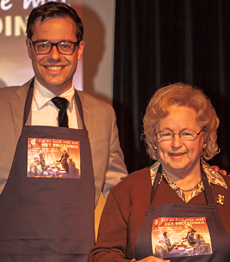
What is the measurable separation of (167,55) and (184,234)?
6.81 feet

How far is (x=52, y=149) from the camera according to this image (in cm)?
210

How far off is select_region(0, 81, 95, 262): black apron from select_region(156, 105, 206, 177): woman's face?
1.59ft

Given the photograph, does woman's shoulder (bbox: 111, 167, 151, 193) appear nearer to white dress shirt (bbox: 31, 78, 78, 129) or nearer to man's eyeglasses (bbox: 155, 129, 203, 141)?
man's eyeglasses (bbox: 155, 129, 203, 141)

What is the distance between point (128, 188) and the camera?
1.89 m

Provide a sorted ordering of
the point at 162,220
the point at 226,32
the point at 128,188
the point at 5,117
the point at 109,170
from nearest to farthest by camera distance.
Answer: the point at 162,220 < the point at 128,188 < the point at 5,117 < the point at 109,170 < the point at 226,32

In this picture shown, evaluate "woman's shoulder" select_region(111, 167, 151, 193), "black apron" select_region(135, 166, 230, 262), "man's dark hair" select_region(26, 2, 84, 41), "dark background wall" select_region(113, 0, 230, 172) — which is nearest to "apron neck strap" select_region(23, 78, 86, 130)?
"man's dark hair" select_region(26, 2, 84, 41)

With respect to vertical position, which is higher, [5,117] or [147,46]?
[147,46]

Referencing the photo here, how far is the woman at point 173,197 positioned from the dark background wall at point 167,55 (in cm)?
152

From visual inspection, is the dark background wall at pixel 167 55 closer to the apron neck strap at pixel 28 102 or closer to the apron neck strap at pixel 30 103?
the apron neck strap at pixel 30 103

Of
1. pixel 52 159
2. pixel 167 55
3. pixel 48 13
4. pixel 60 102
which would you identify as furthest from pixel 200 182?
pixel 167 55

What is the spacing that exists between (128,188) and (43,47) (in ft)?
2.80

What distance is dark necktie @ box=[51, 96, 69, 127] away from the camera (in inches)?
85.8

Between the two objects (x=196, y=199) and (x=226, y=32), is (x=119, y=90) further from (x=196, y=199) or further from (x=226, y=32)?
(x=196, y=199)

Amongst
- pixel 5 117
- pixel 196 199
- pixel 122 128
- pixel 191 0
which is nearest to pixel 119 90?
pixel 122 128
